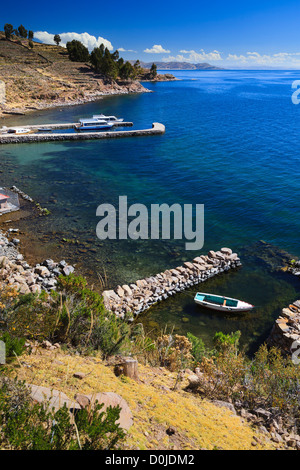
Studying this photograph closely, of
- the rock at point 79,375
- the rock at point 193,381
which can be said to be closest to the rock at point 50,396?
the rock at point 79,375

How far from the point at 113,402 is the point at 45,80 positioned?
338ft

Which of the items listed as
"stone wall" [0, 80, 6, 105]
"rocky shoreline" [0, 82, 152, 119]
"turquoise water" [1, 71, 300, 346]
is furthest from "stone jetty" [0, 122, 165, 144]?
"stone wall" [0, 80, 6, 105]

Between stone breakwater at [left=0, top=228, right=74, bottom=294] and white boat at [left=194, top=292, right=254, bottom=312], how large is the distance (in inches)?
319

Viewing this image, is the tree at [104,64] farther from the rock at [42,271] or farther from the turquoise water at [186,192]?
the rock at [42,271]

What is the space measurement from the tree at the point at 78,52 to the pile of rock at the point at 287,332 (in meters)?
143

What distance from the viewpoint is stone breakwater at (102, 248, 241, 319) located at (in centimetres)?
1659

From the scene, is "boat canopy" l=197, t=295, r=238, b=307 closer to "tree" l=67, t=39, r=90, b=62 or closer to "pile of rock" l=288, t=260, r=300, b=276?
"pile of rock" l=288, t=260, r=300, b=276

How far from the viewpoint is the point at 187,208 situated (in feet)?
96.4

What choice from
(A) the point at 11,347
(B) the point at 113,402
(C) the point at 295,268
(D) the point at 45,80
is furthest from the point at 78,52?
(B) the point at 113,402

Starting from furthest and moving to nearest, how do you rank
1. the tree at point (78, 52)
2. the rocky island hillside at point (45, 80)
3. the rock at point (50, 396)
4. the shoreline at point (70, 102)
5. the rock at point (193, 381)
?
the tree at point (78, 52)
the rocky island hillside at point (45, 80)
the shoreline at point (70, 102)
the rock at point (193, 381)
the rock at point (50, 396)

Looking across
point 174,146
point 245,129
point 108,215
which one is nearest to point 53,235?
point 108,215

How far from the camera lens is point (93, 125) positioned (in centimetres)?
5978

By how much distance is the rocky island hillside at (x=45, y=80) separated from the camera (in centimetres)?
7894

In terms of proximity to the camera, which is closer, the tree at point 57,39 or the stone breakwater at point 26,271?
the stone breakwater at point 26,271
